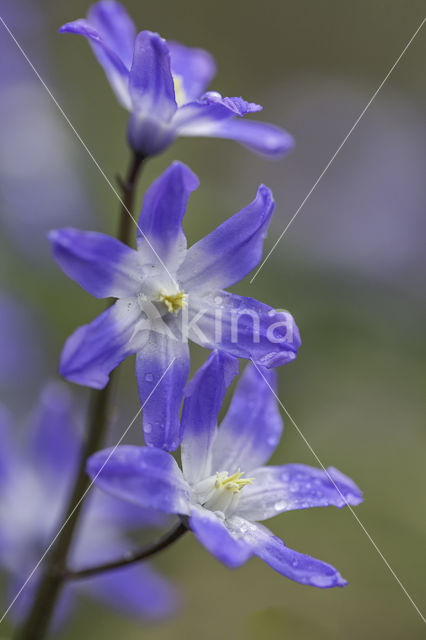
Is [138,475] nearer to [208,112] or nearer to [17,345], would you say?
[208,112]

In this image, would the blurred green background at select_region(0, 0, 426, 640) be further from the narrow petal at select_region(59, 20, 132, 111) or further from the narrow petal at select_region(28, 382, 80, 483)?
the narrow petal at select_region(59, 20, 132, 111)

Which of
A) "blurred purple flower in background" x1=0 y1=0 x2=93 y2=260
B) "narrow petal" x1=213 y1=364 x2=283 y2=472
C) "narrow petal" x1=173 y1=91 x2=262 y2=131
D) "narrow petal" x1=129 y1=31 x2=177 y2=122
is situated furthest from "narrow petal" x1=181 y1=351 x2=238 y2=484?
"blurred purple flower in background" x1=0 y1=0 x2=93 y2=260

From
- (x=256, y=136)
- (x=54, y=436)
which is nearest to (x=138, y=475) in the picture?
(x=256, y=136)

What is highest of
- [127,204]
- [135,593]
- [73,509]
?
[127,204]

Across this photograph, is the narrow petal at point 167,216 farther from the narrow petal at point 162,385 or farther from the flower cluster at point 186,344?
the narrow petal at point 162,385

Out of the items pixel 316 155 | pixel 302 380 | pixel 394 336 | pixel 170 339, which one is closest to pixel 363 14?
pixel 316 155
